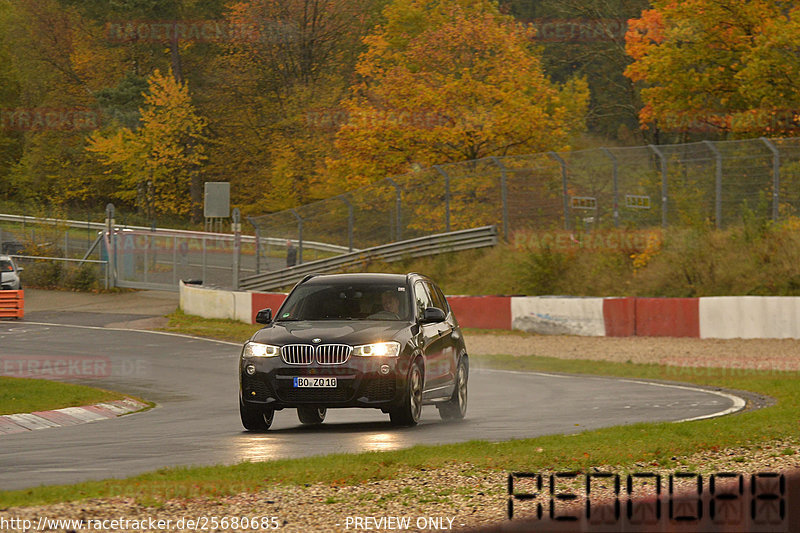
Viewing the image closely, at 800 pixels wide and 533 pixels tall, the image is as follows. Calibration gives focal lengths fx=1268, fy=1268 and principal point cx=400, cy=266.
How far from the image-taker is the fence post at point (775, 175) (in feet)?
105

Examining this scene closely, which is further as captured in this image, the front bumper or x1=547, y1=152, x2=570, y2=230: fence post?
x1=547, y1=152, x2=570, y2=230: fence post

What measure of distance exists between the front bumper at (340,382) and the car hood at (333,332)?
239 mm

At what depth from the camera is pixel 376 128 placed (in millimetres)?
47875

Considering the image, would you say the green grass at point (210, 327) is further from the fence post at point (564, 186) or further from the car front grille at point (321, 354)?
the car front grille at point (321, 354)

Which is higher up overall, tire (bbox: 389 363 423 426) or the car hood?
the car hood

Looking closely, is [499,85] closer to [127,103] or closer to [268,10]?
[268,10]

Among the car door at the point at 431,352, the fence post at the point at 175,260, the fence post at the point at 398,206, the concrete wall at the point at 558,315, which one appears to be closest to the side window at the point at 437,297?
the car door at the point at 431,352

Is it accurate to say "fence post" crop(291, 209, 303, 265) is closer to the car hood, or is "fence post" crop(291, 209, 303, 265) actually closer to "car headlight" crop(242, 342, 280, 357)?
the car hood

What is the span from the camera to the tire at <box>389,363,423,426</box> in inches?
557

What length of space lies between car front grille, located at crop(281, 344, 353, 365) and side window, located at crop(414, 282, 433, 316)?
151cm

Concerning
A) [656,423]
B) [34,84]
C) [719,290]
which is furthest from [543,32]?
[656,423]

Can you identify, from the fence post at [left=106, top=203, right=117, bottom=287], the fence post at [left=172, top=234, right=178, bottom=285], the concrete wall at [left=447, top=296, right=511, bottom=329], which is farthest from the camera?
the fence post at [left=106, top=203, right=117, bottom=287]

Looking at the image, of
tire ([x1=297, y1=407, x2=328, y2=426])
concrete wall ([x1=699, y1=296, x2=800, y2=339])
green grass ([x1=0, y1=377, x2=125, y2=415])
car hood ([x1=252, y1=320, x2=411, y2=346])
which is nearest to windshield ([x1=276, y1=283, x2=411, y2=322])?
car hood ([x1=252, y1=320, x2=411, y2=346])

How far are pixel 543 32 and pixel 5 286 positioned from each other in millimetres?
37292
